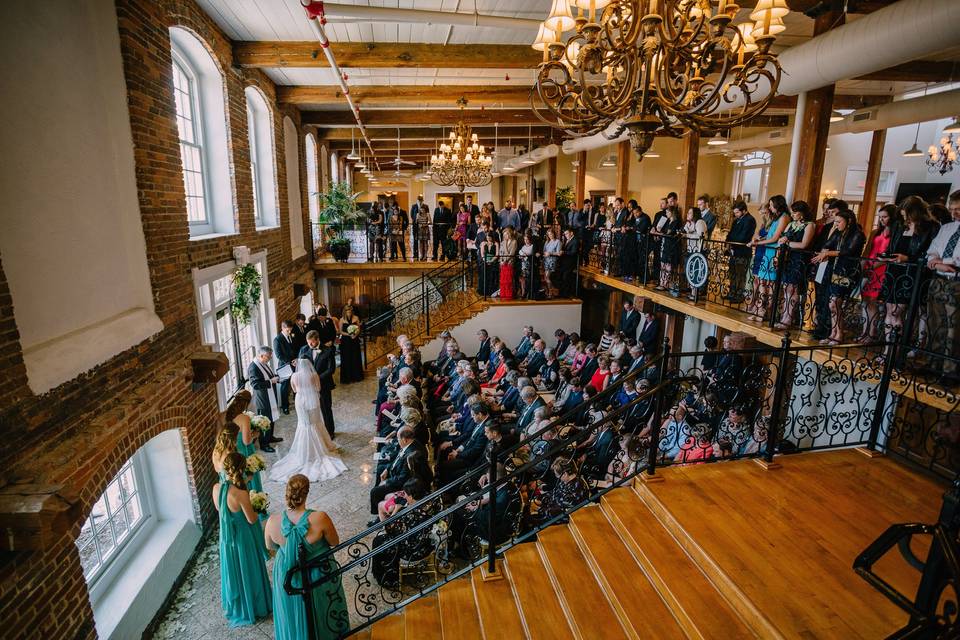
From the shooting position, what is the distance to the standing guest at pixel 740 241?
7.44 m

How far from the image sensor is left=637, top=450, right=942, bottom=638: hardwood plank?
10.2ft

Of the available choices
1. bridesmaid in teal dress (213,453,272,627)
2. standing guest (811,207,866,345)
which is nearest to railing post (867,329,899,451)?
standing guest (811,207,866,345)

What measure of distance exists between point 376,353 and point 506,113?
7.26m

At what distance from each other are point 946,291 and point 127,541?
26.8ft

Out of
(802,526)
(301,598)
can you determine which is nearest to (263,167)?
(301,598)

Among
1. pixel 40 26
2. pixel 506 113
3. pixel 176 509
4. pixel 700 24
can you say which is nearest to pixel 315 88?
pixel 506 113

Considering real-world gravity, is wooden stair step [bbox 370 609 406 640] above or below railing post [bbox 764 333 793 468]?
below

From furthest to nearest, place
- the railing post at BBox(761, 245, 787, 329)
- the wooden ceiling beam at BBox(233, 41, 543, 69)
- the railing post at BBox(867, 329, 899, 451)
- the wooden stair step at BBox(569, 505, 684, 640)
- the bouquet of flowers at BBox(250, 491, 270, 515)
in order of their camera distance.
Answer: the wooden ceiling beam at BBox(233, 41, 543, 69) → the railing post at BBox(761, 245, 787, 329) → the bouquet of flowers at BBox(250, 491, 270, 515) → the railing post at BBox(867, 329, 899, 451) → the wooden stair step at BBox(569, 505, 684, 640)

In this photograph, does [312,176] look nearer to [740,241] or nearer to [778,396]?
[740,241]

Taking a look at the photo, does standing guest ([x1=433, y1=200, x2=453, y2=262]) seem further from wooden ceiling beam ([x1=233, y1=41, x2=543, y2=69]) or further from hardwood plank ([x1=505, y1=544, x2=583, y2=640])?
hardwood plank ([x1=505, y1=544, x2=583, y2=640])

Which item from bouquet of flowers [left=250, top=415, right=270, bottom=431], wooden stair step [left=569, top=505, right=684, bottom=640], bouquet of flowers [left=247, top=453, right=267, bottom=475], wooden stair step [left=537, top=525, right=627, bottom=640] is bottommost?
wooden stair step [left=537, top=525, right=627, bottom=640]

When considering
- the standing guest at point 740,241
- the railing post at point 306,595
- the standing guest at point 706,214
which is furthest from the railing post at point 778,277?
the railing post at point 306,595

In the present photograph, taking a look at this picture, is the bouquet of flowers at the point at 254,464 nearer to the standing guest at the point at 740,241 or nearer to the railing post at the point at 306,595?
the railing post at the point at 306,595

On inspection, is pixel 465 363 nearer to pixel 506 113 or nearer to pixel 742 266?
pixel 742 266
